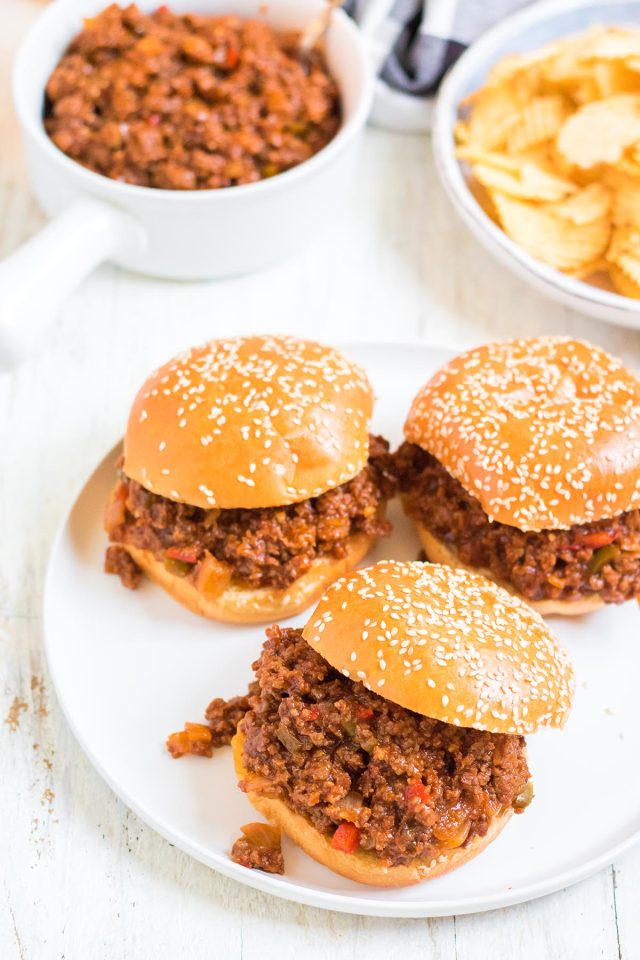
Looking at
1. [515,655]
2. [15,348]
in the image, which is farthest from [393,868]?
[15,348]

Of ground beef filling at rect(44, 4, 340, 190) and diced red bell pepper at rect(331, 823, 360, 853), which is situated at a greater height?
ground beef filling at rect(44, 4, 340, 190)

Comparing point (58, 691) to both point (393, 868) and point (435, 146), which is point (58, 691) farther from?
point (435, 146)

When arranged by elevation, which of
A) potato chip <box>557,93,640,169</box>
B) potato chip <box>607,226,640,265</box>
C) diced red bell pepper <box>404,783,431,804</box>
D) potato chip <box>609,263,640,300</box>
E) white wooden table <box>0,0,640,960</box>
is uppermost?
potato chip <box>557,93,640,169</box>

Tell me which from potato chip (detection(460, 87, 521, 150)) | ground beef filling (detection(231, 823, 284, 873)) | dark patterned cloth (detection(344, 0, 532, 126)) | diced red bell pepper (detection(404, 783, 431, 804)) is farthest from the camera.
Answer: dark patterned cloth (detection(344, 0, 532, 126))

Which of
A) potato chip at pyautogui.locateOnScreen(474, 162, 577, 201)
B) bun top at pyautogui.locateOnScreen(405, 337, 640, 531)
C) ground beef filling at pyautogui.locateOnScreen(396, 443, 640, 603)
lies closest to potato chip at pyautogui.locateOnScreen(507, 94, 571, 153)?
potato chip at pyautogui.locateOnScreen(474, 162, 577, 201)

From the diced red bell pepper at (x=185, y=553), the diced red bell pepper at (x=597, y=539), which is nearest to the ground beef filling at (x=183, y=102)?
the diced red bell pepper at (x=185, y=553)

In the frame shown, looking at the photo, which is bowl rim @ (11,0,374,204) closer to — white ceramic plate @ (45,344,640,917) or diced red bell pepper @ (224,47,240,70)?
diced red bell pepper @ (224,47,240,70)
